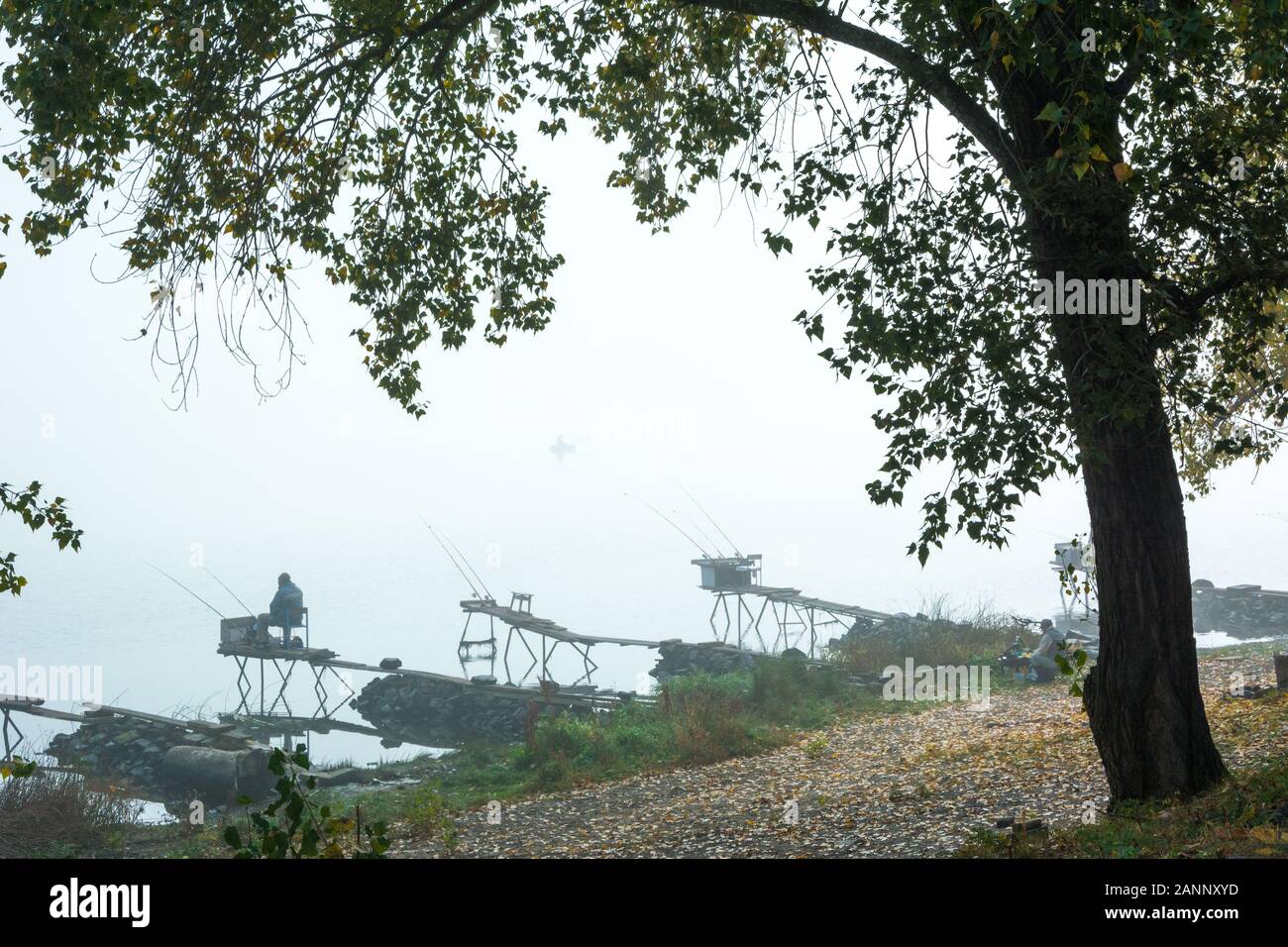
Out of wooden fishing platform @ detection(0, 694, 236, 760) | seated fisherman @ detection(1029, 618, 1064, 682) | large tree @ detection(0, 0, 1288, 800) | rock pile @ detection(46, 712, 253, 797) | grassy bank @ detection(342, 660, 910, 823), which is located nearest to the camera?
large tree @ detection(0, 0, 1288, 800)

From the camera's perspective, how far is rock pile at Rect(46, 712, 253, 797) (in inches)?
615

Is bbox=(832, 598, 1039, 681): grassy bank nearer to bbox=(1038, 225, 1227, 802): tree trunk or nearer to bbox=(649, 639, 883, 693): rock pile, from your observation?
bbox=(649, 639, 883, 693): rock pile

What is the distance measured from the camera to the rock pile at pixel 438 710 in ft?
62.2

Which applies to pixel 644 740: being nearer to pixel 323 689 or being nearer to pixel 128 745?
pixel 128 745

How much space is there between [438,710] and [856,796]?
13627 mm

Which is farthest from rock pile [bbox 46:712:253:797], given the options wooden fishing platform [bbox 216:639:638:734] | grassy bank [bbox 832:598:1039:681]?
grassy bank [bbox 832:598:1039:681]

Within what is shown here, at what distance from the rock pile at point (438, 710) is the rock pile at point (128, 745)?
419 cm

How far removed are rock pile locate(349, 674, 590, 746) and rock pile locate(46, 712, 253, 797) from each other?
165 inches

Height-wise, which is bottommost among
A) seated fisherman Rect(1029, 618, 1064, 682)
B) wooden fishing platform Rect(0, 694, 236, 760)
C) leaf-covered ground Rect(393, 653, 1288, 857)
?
wooden fishing platform Rect(0, 694, 236, 760)

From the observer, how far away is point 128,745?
1727cm
